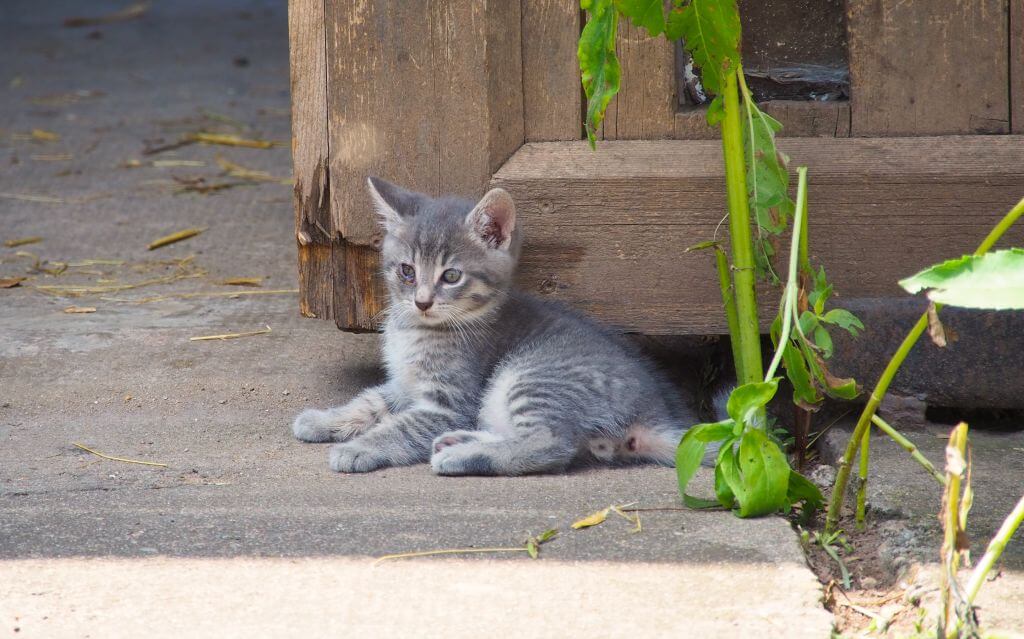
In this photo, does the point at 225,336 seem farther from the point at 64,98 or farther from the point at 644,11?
the point at 64,98

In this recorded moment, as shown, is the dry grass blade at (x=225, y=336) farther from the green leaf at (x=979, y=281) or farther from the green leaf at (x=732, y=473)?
the green leaf at (x=979, y=281)

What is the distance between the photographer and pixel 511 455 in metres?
3.28

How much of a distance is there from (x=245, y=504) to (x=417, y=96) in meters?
1.43

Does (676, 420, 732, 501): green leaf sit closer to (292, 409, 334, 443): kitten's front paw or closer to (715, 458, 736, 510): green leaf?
(715, 458, 736, 510): green leaf

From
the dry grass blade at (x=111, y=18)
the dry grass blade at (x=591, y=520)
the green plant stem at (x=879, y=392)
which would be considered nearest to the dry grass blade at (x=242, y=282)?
the dry grass blade at (x=591, y=520)

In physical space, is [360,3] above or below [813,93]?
above

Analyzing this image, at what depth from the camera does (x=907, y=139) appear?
11.7 ft

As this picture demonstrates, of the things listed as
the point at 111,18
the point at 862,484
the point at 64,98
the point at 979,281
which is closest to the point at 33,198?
the point at 64,98

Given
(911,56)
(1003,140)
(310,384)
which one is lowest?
(310,384)

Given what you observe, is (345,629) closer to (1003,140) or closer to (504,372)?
(504,372)

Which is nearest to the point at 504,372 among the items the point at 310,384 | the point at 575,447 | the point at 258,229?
the point at 575,447

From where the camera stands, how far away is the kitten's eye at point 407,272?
12.4 ft

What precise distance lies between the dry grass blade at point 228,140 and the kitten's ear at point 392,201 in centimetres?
399

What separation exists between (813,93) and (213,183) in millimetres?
3908
